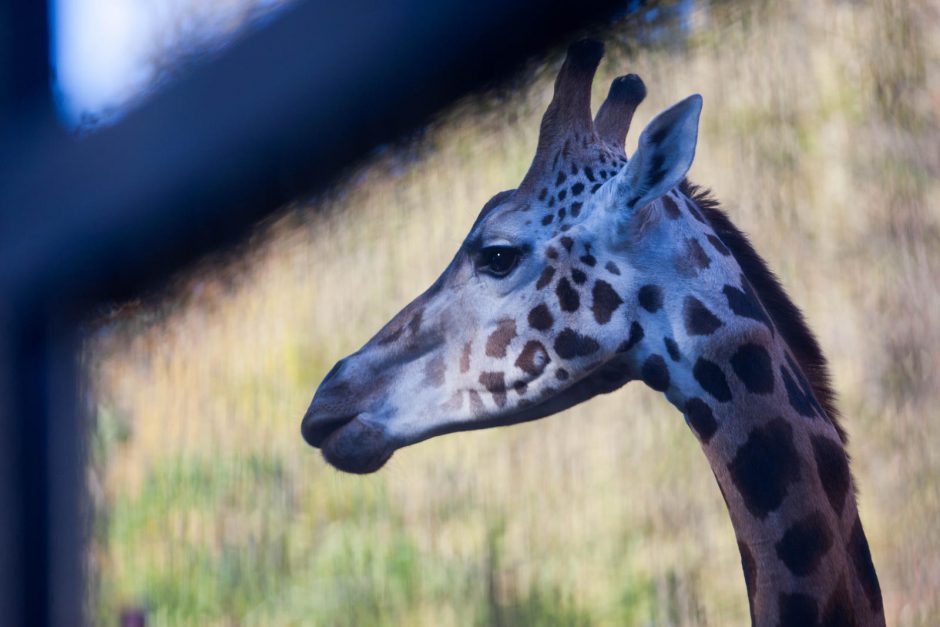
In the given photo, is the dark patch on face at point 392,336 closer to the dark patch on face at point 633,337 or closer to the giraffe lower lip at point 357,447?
the giraffe lower lip at point 357,447

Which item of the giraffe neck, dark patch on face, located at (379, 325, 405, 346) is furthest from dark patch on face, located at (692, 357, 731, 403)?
dark patch on face, located at (379, 325, 405, 346)

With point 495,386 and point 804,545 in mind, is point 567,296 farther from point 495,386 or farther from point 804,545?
point 804,545

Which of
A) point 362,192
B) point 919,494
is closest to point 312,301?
point 362,192

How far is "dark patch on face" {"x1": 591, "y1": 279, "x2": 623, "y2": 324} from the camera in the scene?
1.15 meters

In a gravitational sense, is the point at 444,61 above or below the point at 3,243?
above

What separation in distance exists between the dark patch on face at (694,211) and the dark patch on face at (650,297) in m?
0.14

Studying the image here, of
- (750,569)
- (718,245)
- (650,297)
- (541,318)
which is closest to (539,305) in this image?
(541,318)

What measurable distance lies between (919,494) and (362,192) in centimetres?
79

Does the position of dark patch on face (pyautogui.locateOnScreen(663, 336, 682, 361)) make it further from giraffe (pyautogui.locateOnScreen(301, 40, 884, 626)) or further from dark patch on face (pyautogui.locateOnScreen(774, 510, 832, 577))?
dark patch on face (pyautogui.locateOnScreen(774, 510, 832, 577))

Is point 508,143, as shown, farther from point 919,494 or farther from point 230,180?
point 919,494

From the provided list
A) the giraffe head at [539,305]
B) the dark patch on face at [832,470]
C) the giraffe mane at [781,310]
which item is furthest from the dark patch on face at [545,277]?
the dark patch on face at [832,470]

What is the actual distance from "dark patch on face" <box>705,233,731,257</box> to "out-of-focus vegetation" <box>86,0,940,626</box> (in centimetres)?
13

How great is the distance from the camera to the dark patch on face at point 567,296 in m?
1.17

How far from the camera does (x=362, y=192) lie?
4.67 feet
